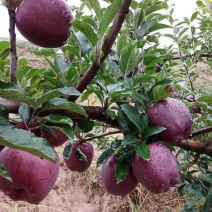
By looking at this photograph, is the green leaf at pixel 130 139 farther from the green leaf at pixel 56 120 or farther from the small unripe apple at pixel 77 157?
the small unripe apple at pixel 77 157

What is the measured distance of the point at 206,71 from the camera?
13.1 ft

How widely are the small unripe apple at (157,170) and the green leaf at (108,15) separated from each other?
29 centimetres

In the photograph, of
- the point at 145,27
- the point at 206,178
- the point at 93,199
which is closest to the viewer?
the point at 145,27

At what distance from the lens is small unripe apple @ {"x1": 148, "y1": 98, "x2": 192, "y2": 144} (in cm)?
75

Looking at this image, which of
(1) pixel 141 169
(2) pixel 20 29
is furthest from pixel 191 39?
(2) pixel 20 29

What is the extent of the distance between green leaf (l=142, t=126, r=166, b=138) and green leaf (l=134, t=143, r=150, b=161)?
1.0 inches

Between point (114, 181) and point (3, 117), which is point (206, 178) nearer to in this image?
point (114, 181)

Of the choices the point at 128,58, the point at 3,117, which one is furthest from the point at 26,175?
the point at 128,58

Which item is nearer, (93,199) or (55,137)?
(55,137)

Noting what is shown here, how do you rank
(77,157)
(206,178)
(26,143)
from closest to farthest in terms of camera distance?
1. (26,143)
2. (77,157)
3. (206,178)

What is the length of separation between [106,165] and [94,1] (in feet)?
1.37

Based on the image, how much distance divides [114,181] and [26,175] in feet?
1.02

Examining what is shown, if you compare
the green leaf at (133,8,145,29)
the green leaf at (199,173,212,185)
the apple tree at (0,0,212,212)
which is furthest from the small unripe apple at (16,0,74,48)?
the green leaf at (199,173,212,185)

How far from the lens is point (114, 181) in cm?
83
